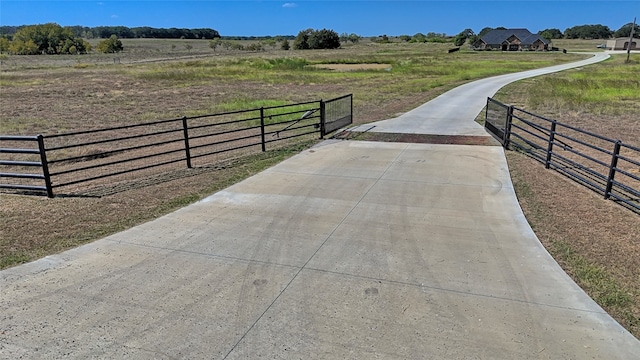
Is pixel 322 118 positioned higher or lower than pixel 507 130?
higher

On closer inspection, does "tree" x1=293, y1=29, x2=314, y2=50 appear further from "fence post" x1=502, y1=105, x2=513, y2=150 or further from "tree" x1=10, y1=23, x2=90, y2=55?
"fence post" x1=502, y1=105, x2=513, y2=150

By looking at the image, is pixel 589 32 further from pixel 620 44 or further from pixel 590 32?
pixel 620 44

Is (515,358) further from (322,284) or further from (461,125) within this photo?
(461,125)

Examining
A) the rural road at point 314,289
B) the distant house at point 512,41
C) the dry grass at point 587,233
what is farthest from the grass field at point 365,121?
the distant house at point 512,41

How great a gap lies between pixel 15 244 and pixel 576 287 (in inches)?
276

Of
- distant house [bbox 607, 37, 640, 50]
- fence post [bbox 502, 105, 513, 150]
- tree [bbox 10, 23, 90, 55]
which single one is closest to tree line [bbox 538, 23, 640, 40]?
distant house [bbox 607, 37, 640, 50]

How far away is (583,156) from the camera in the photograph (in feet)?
28.0

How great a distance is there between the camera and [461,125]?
1548 cm

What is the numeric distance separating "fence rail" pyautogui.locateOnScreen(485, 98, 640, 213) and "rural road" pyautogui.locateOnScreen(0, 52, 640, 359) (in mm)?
1845

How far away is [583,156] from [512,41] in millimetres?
119805

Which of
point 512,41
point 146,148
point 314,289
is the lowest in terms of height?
point 146,148

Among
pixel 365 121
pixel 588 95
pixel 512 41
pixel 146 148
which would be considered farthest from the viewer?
pixel 512 41

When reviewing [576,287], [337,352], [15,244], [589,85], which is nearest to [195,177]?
[15,244]

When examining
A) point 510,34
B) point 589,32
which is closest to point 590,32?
point 589,32
